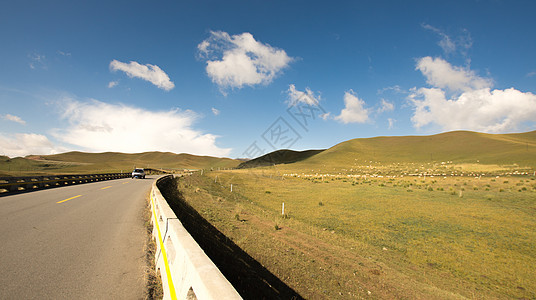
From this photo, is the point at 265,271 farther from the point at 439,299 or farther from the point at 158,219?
the point at 439,299

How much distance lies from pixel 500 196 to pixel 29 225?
3077cm

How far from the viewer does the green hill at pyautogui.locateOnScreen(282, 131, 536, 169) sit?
80438 millimetres

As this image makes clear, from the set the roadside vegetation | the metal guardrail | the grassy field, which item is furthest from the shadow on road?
the metal guardrail

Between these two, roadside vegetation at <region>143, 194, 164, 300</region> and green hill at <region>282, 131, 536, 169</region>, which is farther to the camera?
green hill at <region>282, 131, 536, 169</region>

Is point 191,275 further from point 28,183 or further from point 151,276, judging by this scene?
point 28,183

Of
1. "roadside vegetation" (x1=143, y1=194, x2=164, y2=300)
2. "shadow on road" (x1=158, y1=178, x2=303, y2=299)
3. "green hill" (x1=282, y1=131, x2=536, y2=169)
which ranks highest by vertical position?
"green hill" (x1=282, y1=131, x2=536, y2=169)

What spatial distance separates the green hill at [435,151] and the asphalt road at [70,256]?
279 ft

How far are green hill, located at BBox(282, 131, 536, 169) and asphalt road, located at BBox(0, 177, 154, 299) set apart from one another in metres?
85.2

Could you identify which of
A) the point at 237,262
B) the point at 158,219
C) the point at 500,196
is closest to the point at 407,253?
the point at 237,262

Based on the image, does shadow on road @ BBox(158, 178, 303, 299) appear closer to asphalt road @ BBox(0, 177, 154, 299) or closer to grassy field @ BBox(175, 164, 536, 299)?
grassy field @ BBox(175, 164, 536, 299)

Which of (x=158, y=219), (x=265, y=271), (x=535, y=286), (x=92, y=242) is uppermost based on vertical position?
(x=158, y=219)

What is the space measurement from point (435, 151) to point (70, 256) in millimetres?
131945

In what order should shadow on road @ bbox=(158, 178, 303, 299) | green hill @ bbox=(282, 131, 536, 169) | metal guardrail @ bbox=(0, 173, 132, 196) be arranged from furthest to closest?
green hill @ bbox=(282, 131, 536, 169) < metal guardrail @ bbox=(0, 173, 132, 196) < shadow on road @ bbox=(158, 178, 303, 299)

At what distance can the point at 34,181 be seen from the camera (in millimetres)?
18359
